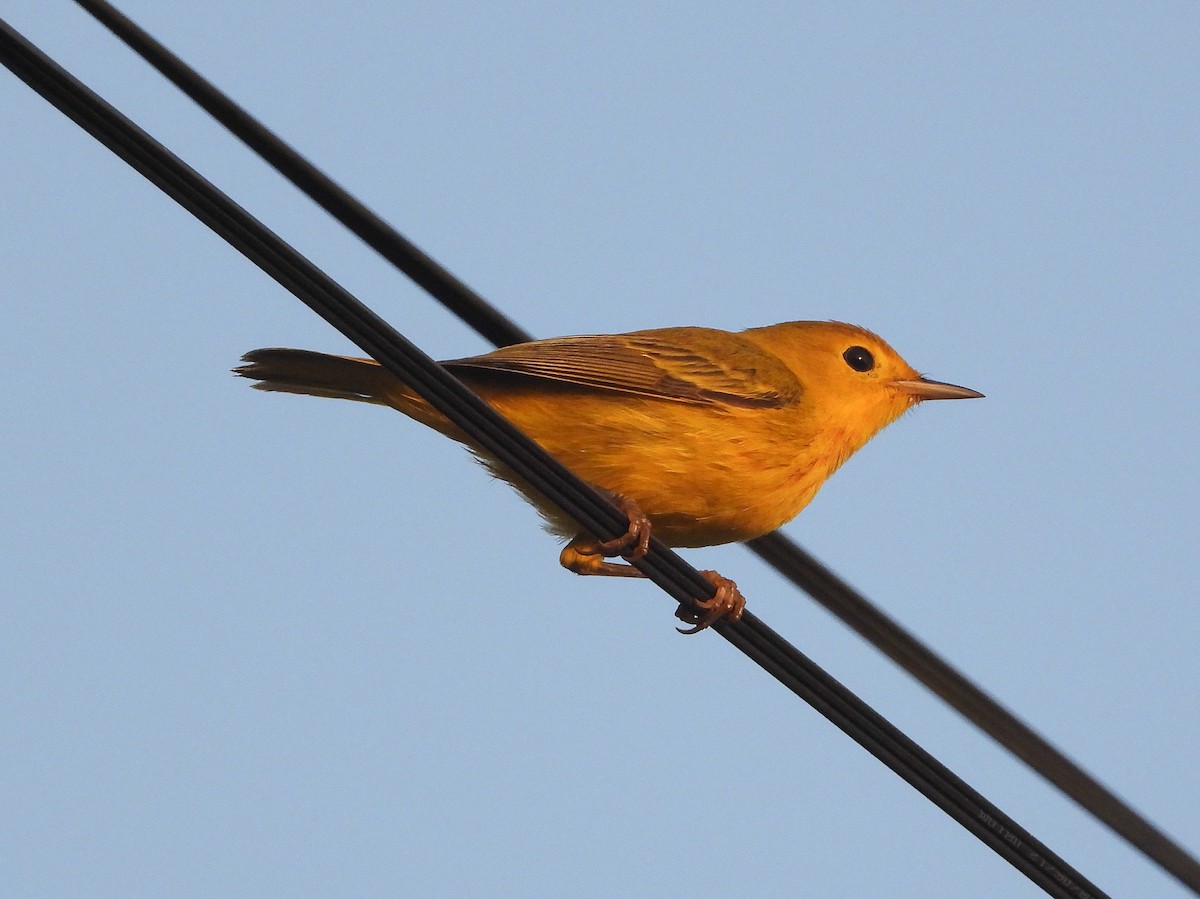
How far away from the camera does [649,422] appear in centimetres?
600

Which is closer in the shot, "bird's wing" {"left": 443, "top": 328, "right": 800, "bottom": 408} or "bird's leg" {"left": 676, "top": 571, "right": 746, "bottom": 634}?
"bird's leg" {"left": 676, "top": 571, "right": 746, "bottom": 634}

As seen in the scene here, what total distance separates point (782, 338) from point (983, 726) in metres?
3.04

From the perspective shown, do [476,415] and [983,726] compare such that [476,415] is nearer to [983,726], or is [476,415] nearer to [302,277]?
[302,277]

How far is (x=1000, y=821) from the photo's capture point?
4074mm

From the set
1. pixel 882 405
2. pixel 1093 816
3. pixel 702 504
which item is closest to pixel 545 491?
pixel 702 504

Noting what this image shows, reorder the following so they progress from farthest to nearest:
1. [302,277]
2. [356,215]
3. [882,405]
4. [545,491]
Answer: [882,405]
[356,215]
[545,491]
[302,277]

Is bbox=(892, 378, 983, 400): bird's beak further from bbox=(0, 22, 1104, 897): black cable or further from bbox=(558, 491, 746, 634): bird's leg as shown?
bbox=(0, 22, 1104, 897): black cable

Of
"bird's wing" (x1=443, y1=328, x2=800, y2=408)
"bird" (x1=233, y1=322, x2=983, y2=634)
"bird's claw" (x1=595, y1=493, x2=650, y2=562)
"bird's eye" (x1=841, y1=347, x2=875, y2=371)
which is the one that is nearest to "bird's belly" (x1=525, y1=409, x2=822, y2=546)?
"bird" (x1=233, y1=322, x2=983, y2=634)

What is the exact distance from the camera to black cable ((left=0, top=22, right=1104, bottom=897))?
324 cm

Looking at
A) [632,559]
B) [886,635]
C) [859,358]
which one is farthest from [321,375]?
[859,358]

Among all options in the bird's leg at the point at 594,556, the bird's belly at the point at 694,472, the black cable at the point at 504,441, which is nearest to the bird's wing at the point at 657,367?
the bird's belly at the point at 694,472

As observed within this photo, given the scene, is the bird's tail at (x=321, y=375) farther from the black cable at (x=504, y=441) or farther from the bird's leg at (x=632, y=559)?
the black cable at (x=504, y=441)

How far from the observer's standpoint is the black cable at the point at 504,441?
3.24 meters

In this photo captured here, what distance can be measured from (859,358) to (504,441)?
385 centimetres
